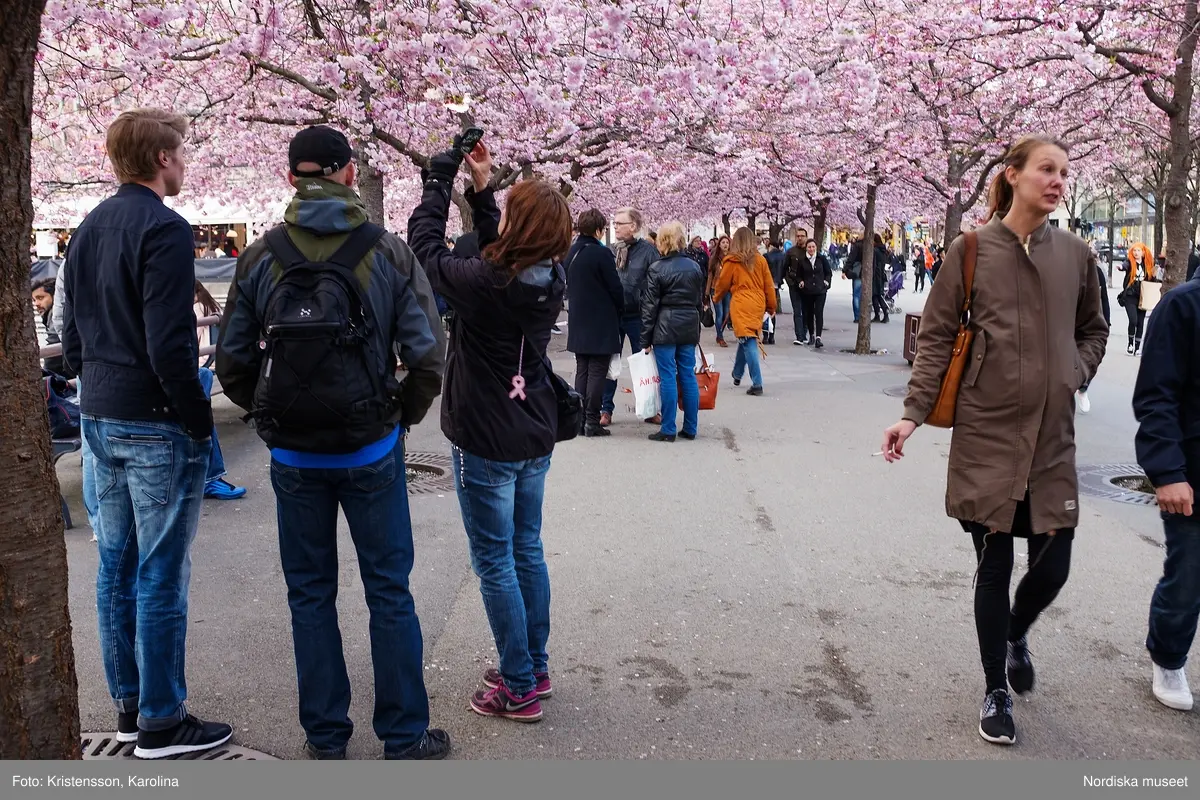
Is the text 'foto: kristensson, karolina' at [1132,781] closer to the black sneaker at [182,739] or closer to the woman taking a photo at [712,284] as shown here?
the black sneaker at [182,739]

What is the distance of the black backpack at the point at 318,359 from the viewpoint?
10.3 ft

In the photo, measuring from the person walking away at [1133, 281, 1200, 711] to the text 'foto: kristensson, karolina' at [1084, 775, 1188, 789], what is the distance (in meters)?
0.64

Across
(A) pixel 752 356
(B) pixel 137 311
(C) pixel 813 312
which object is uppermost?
(B) pixel 137 311

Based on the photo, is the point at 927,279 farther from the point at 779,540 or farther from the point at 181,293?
the point at 181,293

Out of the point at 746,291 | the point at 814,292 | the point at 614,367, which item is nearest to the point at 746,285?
the point at 746,291

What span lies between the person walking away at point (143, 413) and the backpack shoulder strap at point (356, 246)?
52cm

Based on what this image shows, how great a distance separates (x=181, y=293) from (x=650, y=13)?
8314mm

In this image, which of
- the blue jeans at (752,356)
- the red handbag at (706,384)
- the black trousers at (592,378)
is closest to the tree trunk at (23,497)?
the black trousers at (592,378)

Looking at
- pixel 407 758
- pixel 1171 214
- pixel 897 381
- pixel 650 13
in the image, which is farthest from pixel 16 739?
pixel 897 381

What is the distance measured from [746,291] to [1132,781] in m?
9.01

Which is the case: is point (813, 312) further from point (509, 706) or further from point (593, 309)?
point (509, 706)

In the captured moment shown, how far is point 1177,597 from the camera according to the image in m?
3.95

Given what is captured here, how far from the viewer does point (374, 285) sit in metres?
3.28

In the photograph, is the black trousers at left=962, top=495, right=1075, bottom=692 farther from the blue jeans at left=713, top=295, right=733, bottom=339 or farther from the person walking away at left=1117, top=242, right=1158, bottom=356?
the blue jeans at left=713, top=295, right=733, bottom=339
